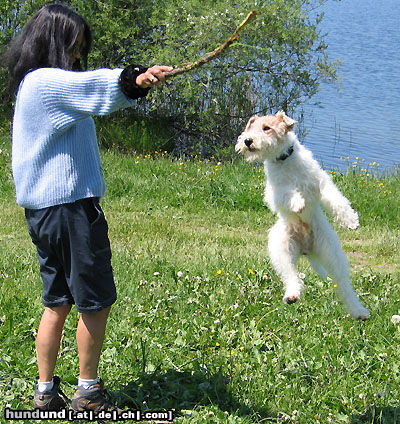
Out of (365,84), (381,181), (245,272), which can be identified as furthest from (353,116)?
(245,272)

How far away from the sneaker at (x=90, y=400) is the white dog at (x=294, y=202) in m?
1.27

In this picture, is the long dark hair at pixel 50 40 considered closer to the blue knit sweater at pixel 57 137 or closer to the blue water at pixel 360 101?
the blue knit sweater at pixel 57 137

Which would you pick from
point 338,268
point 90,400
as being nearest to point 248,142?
point 338,268

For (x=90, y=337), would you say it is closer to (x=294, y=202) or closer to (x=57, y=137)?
(x=57, y=137)

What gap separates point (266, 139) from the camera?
4078mm

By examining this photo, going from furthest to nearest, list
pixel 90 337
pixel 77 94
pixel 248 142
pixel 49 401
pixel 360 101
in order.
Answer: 1. pixel 360 101
2. pixel 248 142
3. pixel 49 401
4. pixel 90 337
5. pixel 77 94

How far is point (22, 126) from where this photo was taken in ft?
10.8

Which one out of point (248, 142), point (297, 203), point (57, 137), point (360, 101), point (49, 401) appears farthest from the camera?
point (360, 101)

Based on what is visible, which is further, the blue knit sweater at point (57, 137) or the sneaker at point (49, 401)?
the sneaker at point (49, 401)

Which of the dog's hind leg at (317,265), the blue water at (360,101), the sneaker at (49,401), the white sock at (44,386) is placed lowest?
the blue water at (360,101)

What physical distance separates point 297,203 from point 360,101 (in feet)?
38.3

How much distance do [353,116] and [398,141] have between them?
1.30m

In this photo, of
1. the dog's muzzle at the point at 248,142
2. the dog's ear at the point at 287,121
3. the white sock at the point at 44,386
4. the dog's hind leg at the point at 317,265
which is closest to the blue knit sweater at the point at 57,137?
the white sock at the point at 44,386

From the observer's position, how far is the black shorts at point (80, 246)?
3275 mm
